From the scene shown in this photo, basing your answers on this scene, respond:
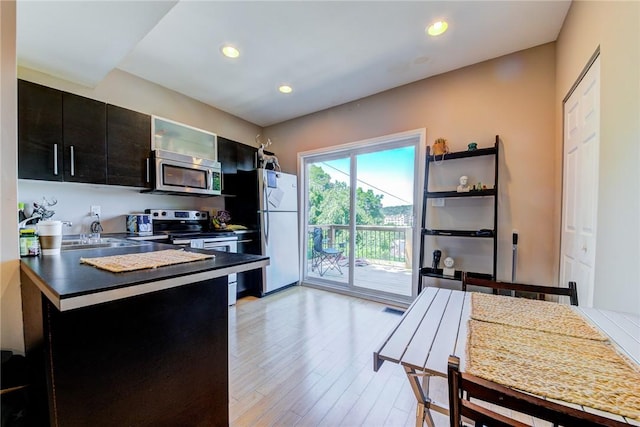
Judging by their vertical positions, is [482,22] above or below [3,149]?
above

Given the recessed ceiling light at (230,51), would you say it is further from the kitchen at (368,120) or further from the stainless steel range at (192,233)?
the stainless steel range at (192,233)

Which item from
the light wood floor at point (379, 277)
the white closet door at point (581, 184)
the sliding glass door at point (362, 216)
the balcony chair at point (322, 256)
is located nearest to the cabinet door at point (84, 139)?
the sliding glass door at point (362, 216)

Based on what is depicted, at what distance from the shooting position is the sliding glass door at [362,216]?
3.32m

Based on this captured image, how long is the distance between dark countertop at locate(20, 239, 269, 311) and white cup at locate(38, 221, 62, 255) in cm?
9

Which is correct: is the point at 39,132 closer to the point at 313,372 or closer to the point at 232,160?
the point at 232,160

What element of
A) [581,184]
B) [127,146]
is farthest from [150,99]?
[581,184]

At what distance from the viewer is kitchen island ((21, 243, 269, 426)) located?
81 centimetres

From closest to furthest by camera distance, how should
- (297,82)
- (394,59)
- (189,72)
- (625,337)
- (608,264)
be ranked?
(625,337) → (608,264) → (394,59) → (189,72) → (297,82)

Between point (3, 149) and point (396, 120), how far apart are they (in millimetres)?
3289

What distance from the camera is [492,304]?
1207mm

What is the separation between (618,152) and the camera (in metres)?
1.29

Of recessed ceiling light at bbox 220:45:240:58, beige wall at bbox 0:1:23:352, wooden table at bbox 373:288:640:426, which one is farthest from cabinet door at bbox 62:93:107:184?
wooden table at bbox 373:288:640:426

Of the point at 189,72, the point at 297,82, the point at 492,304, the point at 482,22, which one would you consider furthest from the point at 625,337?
the point at 189,72

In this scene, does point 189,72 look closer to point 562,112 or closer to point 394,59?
point 394,59
